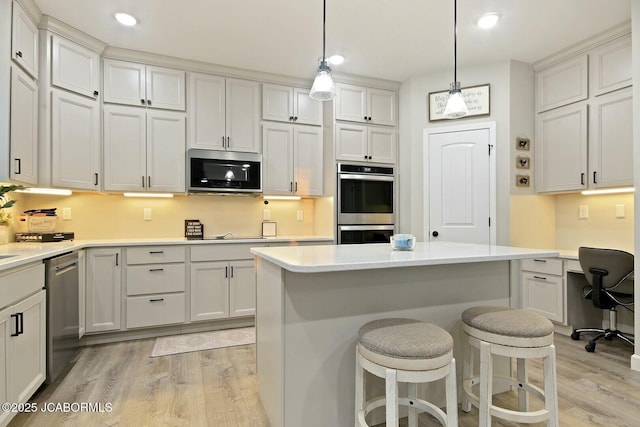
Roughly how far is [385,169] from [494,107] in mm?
1287

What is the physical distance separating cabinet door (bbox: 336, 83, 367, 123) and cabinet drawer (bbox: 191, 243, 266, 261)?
176 cm

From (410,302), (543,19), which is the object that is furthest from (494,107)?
(410,302)

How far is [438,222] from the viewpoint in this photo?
393 centimetres

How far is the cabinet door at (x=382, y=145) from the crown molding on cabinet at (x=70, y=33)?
277 cm

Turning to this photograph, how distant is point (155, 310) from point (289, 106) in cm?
249

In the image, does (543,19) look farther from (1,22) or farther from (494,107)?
(1,22)

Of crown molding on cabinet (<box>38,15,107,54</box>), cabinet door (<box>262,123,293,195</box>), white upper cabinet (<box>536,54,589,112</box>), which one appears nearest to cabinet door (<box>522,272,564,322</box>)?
white upper cabinet (<box>536,54,589,112</box>)

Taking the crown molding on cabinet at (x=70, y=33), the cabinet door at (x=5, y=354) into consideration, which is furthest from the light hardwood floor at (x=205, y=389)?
the crown molding on cabinet at (x=70, y=33)

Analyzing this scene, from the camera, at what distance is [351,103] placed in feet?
13.3

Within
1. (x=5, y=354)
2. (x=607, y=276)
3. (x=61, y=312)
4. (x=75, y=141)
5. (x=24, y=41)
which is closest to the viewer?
(x=5, y=354)

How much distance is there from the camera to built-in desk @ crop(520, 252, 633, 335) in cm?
325

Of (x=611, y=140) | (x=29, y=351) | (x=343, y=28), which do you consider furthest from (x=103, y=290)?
(x=611, y=140)

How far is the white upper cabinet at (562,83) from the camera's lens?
3322 mm

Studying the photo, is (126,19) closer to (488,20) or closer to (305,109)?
(305,109)
